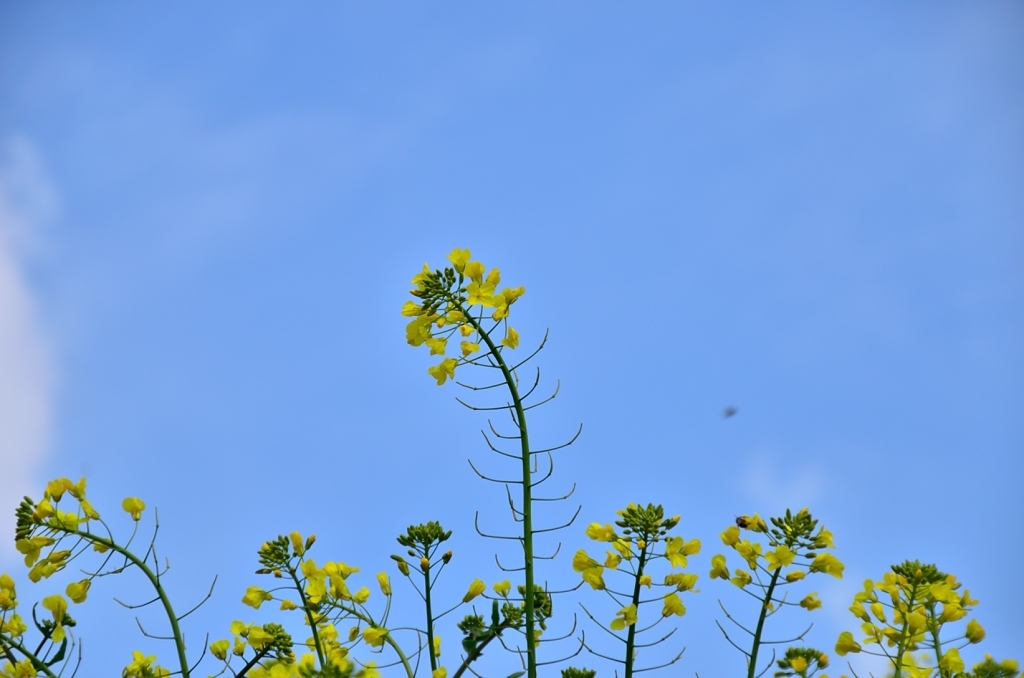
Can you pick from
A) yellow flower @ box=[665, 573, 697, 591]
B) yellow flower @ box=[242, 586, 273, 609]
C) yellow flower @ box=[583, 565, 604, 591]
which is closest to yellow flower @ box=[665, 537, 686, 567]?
yellow flower @ box=[665, 573, 697, 591]

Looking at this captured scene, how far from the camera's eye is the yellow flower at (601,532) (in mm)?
3336

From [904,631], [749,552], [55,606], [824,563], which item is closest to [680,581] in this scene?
[749,552]

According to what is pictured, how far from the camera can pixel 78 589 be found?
335 cm

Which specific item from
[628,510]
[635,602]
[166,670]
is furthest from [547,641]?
[166,670]

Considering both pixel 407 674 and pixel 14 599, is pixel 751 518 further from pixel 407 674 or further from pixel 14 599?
pixel 14 599

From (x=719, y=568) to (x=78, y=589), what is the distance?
2565 millimetres

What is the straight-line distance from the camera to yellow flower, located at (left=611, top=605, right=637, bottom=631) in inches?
124

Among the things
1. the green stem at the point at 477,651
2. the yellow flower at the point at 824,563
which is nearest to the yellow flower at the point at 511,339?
the green stem at the point at 477,651

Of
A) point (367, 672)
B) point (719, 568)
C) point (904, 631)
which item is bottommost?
point (367, 672)

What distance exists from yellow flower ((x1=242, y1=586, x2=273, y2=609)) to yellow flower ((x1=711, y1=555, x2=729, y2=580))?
5.98 ft

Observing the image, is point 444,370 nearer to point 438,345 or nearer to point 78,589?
point 438,345

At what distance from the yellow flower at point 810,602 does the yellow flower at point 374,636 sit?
165 cm

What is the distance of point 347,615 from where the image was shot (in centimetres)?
335

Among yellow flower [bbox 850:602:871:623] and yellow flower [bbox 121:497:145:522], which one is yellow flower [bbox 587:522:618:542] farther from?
yellow flower [bbox 121:497:145:522]
